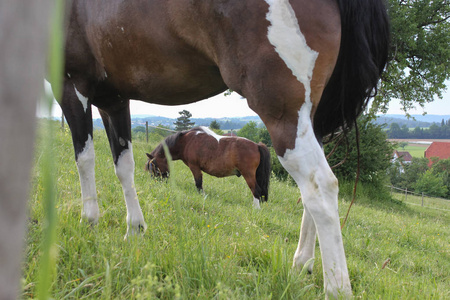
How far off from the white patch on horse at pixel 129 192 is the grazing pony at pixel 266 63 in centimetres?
46

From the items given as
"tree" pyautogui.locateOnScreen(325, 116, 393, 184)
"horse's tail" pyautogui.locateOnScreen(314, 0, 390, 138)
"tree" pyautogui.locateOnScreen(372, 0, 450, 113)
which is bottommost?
"tree" pyautogui.locateOnScreen(325, 116, 393, 184)

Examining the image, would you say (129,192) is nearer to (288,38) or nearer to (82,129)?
(82,129)

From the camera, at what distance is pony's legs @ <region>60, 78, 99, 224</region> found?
7.30 feet

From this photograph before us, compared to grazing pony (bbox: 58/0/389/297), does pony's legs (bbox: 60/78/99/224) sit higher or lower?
lower

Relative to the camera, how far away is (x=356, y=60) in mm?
1784

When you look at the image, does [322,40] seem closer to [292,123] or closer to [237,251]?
[292,123]

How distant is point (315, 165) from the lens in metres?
1.55

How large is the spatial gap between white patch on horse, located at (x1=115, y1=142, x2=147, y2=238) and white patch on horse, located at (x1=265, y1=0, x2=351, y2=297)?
130 cm

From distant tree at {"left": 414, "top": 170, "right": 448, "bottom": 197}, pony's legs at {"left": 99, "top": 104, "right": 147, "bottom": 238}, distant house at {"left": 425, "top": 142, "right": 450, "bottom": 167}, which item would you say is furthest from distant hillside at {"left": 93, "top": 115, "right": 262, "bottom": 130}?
distant house at {"left": 425, "top": 142, "right": 450, "bottom": 167}

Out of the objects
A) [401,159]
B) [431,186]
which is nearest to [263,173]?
[401,159]

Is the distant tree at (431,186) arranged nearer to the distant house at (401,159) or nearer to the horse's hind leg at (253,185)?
the distant house at (401,159)

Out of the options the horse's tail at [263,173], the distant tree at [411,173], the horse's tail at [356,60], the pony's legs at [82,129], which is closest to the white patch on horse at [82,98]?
the pony's legs at [82,129]

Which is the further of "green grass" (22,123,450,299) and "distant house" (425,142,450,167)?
"distant house" (425,142,450,167)

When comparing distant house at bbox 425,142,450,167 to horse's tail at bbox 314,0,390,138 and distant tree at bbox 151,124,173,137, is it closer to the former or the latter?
distant tree at bbox 151,124,173,137
